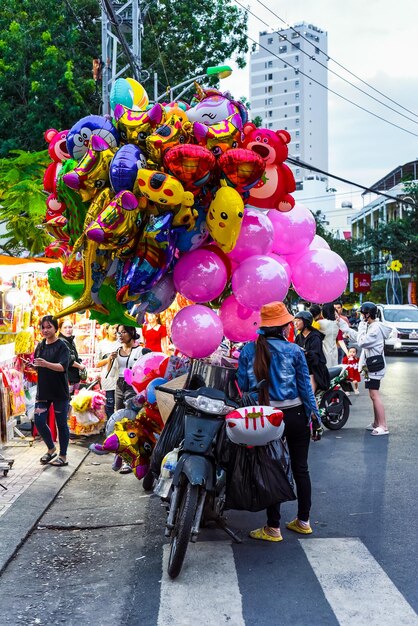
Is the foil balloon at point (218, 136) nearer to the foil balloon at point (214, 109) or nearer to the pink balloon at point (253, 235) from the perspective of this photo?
the foil balloon at point (214, 109)

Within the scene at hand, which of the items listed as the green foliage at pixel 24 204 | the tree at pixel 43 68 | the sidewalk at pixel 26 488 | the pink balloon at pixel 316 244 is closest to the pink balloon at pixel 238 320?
the pink balloon at pixel 316 244

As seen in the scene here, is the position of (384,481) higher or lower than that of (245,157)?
lower

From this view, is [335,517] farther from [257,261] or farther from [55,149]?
[55,149]

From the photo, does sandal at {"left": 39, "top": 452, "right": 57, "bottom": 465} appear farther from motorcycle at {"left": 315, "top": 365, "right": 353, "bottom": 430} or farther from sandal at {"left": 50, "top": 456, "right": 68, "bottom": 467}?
motorcycle at {"left": 315, "top": 365, "right": 353, "bottom": 430}

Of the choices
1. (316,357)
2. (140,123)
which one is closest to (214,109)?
(140,123)

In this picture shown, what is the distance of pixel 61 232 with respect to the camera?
6.20 metres

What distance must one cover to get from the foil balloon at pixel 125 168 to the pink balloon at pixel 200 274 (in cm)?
83

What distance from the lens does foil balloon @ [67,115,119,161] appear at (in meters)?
5.71

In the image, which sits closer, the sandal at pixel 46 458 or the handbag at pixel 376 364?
the sandal at pixel 46 458

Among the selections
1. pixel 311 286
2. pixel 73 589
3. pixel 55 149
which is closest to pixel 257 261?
pixel 311 286

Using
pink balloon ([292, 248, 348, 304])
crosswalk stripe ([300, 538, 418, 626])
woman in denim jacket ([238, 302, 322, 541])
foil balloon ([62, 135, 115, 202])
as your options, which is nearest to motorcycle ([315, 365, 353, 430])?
pink balloon ([292, 248, 348, 304])

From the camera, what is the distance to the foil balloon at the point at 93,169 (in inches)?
217

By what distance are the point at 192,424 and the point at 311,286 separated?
1893 millimetres

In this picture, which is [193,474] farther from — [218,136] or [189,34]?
[189,34]
